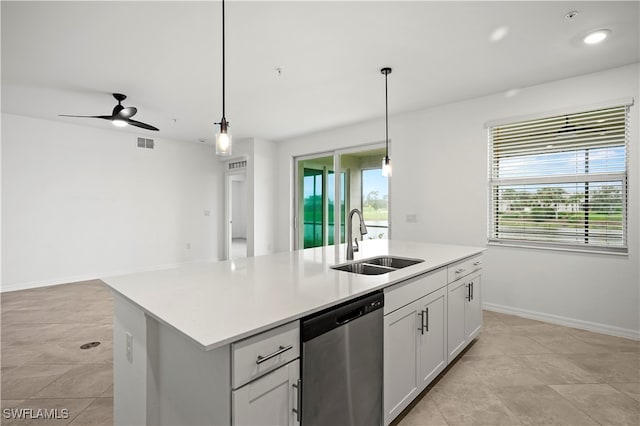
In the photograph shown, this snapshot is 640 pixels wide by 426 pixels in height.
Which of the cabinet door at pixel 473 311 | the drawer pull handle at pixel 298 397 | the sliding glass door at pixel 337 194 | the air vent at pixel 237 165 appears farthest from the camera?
the air vent at pixel 237 165

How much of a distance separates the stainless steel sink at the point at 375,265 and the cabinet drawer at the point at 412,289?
0.20 m

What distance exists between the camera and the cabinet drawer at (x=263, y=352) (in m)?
1.02

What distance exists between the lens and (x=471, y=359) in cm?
266

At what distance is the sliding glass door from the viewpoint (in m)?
5.29

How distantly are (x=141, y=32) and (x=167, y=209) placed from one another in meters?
4.52

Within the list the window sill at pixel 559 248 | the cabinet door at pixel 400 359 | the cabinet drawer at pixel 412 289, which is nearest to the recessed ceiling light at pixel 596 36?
the window sill at pixel 559 248

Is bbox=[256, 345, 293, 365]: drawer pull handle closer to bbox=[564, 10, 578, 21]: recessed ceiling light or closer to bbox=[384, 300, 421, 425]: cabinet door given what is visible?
bbox=[384, 300, 421, 425]: cabinet door

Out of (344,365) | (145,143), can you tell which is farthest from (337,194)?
(344,365)

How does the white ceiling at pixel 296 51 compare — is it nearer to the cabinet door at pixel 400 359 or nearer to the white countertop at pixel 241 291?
the white countertop at pixel 241 291

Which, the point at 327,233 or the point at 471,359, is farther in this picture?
the point at 327,233

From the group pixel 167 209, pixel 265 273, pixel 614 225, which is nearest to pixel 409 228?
pixel 614 225

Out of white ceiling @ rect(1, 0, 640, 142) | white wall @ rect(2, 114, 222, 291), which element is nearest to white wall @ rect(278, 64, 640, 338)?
white ceiling @ rect(1, 0, 640, 142)

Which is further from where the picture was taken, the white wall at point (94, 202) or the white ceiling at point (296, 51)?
the white wall at point (94, 202)

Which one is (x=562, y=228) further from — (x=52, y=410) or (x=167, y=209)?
(x=167, y=209)
